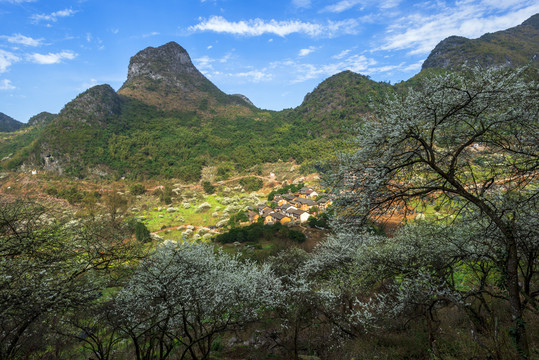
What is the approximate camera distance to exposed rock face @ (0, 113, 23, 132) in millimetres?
143325

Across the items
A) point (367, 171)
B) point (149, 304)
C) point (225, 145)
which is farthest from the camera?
point (225, 145)

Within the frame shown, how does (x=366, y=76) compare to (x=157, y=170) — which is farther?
(x=366, y=76)

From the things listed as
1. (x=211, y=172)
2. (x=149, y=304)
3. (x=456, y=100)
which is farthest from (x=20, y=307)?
(x=211, y=172)

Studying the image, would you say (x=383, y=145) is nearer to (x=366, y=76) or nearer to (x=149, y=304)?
(x=149, y=304)

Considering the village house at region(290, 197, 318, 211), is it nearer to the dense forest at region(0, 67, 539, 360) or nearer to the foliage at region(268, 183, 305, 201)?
the foliage at region(268, 183, 305, 201)

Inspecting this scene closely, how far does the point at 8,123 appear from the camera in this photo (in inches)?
5974

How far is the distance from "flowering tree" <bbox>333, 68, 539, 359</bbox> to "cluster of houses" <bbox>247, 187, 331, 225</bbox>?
123ft

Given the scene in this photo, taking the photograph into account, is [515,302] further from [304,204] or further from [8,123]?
[8,123]

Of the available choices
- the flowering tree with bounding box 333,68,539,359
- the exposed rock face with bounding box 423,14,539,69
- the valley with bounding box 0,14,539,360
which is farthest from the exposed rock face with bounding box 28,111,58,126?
the exposed rock face with bounding box 423,14,539,69

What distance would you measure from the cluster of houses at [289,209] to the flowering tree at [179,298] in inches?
Answer: 1360

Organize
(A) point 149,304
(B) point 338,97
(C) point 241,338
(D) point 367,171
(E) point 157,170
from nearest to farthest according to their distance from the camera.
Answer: (D) point 367,171 < (A) point 149,304 < (C) point 241,338 < (E) point 157,170 < (B) point 338,97

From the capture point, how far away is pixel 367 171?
199 inches

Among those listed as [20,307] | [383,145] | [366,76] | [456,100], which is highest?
[366,76]

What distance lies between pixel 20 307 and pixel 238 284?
266 inches
